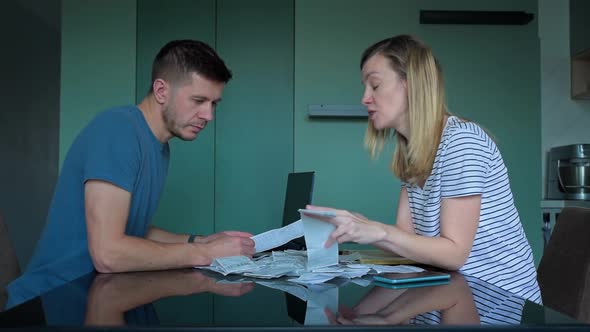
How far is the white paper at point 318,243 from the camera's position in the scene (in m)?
1.13

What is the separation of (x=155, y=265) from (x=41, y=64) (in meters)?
5.51

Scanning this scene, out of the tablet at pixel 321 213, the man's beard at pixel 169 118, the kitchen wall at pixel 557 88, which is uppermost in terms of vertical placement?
the kitchen wall at pixel 557 88

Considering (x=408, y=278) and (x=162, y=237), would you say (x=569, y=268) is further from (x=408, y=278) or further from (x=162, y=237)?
(x=162, y=237)

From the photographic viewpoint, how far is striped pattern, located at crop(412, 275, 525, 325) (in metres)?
0.75

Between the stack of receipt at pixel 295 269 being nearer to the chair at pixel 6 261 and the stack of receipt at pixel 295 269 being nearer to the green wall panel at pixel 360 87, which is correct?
the chair at pixel 6 261

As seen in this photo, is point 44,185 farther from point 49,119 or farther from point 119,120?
point 119,120

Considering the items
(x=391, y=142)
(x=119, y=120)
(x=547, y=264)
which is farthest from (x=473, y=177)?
(x=391, y=142)

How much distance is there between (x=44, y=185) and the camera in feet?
19.3

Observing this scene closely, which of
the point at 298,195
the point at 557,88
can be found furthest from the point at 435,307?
the point at 557,88

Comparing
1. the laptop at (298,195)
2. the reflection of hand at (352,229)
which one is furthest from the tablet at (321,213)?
the laptop at (298,195)

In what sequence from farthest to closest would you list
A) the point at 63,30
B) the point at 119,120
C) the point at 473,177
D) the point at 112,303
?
the point at 63,30, the point at 119,120, the point at 473,177, the point at 112,303

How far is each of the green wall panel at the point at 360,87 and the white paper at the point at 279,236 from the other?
2157 mm

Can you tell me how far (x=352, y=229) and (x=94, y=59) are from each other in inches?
120

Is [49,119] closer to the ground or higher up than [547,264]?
→ higher up
